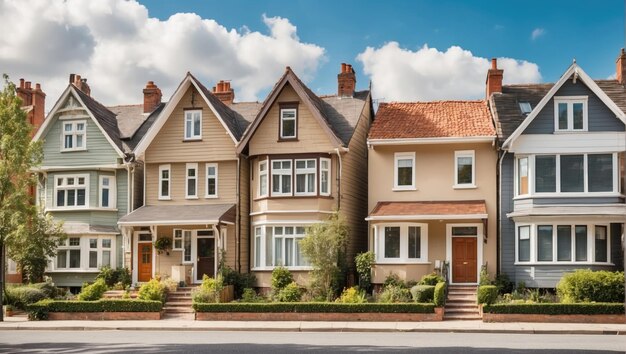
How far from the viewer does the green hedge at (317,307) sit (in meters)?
28.4

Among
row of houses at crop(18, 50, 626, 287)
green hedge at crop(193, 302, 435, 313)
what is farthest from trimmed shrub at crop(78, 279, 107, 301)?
green hedge at crop(193, 302, 435, 313)

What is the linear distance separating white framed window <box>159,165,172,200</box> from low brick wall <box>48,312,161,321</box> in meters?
8.24

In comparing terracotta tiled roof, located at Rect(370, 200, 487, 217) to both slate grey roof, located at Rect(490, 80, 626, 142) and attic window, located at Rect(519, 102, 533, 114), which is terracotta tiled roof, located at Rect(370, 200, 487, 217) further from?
attic window, located at Rect(519, 102, 533, 114)

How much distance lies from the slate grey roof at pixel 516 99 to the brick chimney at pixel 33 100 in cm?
2383

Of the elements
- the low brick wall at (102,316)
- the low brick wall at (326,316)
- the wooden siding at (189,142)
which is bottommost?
the low brick wall at (102,316)

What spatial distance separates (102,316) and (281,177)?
9.79 m

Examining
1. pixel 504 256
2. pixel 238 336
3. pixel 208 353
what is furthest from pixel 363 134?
pixel 208 353

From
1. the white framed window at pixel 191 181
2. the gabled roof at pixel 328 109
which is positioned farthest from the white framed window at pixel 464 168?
the white framed window at pixel 191 181

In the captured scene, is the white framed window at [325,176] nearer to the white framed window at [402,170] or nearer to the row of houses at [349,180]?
the row of houses at [349,180]

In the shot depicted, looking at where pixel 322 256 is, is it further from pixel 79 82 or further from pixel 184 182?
pixel 79 82

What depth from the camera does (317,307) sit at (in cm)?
2877

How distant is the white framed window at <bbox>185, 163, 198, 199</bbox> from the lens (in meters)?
36.8

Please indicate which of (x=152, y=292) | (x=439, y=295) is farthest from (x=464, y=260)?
(x=152, y=292)

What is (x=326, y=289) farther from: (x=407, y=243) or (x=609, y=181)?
(x=609, y=181)
